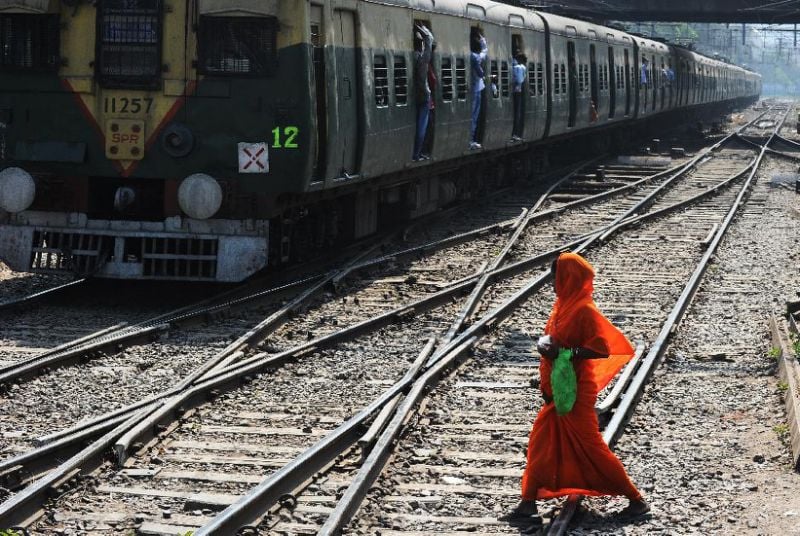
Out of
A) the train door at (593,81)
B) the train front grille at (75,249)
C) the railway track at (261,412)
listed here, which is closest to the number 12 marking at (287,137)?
the railway track at (261,412)

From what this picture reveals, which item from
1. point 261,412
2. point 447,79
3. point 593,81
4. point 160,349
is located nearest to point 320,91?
point 160,349

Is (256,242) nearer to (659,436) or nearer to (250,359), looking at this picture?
(250,359)


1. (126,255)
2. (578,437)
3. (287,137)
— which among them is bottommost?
(578,437)

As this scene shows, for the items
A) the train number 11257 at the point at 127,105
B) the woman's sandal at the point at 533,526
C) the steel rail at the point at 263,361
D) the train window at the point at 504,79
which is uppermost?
the train window at the point at 504,79

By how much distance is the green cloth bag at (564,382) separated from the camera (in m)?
6.64

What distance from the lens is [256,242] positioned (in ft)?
41.4

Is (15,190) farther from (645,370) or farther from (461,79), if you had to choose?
(461,79)

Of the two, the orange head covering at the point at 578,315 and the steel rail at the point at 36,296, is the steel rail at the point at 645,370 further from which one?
the steel rail at the point at 36,296

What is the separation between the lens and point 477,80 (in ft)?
63.9

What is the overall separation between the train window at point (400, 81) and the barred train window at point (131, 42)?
383cm

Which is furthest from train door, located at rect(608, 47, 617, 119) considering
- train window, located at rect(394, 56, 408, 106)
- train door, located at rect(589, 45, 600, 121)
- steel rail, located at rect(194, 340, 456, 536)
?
steel rail, located at rect(194, 340, 456, 536)

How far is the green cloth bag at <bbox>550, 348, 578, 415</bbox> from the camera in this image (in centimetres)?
664

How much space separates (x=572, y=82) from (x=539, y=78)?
A: 311cm

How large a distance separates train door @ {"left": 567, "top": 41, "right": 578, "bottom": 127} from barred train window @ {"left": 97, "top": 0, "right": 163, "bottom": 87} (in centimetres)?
1487
